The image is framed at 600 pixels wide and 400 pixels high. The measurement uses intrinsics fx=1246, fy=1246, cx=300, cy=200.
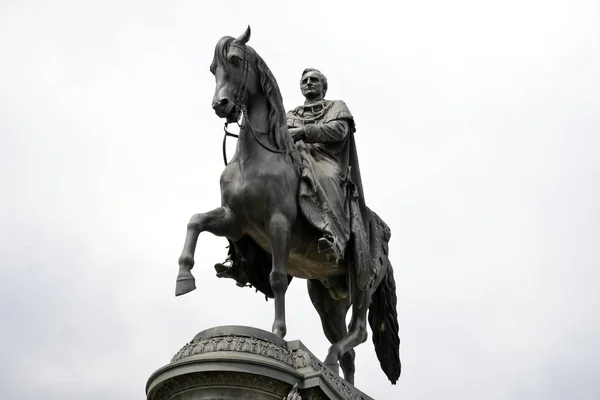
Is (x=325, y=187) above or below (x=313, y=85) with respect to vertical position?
below

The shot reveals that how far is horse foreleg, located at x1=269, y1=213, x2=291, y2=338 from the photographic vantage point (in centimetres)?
1460

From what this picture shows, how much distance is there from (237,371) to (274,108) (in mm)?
3715

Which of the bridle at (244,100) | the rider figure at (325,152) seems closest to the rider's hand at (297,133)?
the rider figure at (325,152)

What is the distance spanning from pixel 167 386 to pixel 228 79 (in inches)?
149

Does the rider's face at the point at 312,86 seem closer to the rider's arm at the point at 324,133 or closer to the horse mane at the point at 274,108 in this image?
the rider's arm at the point at 324,133

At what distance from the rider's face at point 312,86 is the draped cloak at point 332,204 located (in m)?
0.17

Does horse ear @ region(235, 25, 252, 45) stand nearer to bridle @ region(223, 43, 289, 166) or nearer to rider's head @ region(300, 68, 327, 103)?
bridle @ region(223, 43, 289, 166)

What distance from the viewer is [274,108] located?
15.4 m

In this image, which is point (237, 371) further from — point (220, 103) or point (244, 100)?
point (244, 100)

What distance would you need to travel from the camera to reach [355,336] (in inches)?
627

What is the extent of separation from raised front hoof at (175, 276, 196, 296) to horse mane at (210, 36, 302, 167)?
2090 mm

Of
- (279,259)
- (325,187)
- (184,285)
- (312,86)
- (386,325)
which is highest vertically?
(312,86)

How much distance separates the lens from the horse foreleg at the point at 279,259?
14.6 meters

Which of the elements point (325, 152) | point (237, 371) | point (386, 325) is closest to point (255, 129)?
point (325, 152)
